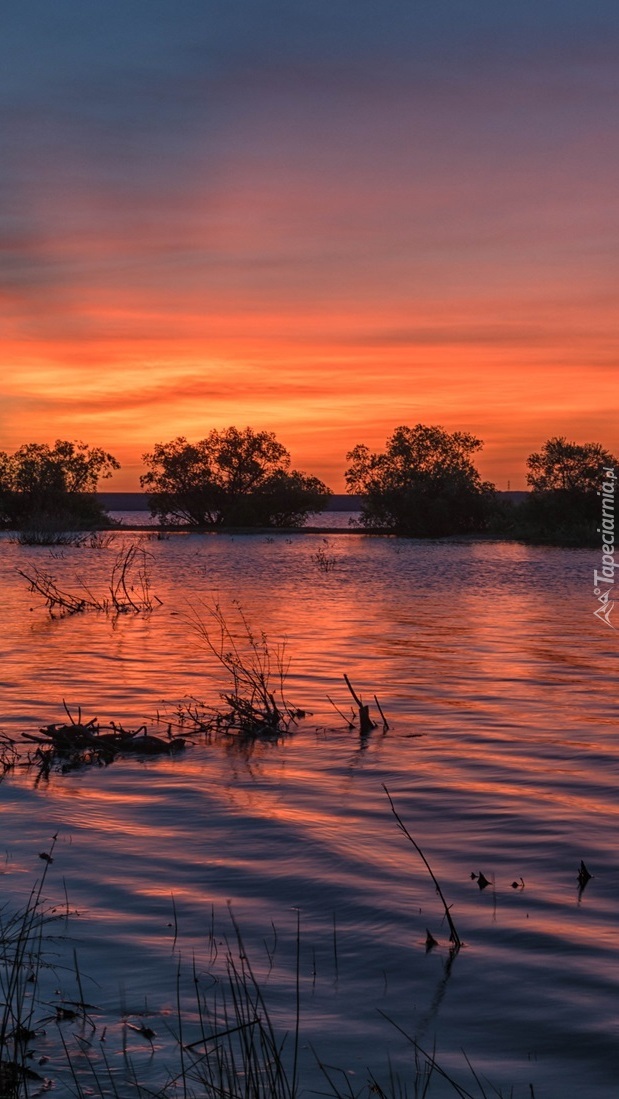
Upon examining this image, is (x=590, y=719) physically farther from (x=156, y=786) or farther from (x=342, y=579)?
(x=342, y=579)

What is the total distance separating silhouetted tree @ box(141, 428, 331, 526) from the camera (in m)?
105

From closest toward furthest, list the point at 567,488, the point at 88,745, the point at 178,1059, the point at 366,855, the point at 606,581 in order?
1. the point at 178,1059
2. the point at 366,855
3. the point at 88,745
4. the point at 606,581
5. the point at 567,488

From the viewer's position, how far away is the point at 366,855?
8.77 metres

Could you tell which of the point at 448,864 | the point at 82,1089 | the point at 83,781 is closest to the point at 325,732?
the point at 83,781

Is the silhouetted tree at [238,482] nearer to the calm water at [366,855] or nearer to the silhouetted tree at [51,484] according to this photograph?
the silhouetted tree at [51,484]

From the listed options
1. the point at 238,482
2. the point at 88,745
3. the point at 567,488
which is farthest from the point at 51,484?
the point at 88,745

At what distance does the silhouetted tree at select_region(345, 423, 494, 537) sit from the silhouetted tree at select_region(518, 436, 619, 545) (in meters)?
8.73

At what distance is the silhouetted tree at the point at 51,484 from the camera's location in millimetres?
97750

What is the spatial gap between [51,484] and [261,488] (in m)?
20.1

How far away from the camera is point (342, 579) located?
4600 cm

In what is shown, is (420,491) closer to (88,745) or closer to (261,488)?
(261,488)

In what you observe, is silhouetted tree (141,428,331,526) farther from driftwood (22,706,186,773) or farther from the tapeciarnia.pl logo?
driftwood (22,706,186,773)

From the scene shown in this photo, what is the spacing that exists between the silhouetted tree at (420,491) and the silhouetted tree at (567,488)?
8.73m

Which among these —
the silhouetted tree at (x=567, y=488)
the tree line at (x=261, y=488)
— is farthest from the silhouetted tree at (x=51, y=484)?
the silhouetted tree at (x=567, y=488)
